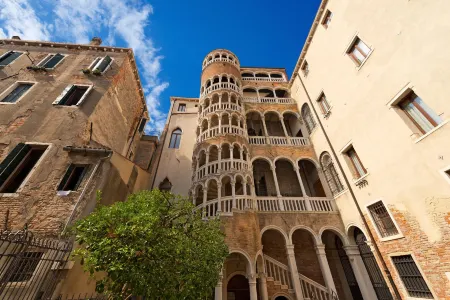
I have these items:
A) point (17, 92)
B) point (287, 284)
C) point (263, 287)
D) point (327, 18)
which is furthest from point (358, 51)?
point (17, 92)

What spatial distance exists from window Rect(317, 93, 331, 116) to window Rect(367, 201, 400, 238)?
22.2ft

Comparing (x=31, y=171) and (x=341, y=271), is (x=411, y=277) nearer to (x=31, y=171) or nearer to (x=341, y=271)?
(x=341, y=271)

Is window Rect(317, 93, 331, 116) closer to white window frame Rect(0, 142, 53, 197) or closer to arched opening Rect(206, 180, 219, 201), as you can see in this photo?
arched opening Rect(206, 180, 219, 201)

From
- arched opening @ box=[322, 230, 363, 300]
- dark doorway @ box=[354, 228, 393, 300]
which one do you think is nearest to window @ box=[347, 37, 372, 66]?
dark doorway @ box=[354, 228, 393, 300]

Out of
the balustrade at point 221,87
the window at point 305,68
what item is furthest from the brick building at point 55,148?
A: the window at point 305,68

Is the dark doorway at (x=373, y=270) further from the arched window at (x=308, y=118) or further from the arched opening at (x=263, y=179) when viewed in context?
the arched window at (x=308, y=118)

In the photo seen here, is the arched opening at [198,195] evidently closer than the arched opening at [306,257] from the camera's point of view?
No

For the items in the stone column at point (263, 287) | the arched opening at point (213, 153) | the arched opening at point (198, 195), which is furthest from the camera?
the arched opening at point (213, 153)

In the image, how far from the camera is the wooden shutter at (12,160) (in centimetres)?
791

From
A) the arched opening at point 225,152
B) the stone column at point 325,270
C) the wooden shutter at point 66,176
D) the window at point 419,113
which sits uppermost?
the arched opening at point 225,152

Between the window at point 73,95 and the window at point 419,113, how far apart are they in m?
16.9

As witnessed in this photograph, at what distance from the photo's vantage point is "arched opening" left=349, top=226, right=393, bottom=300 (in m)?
9.52

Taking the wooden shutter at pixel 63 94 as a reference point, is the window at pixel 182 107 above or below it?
above

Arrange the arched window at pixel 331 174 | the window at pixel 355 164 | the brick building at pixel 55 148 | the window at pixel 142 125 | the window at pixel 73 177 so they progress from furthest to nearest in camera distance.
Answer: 1. the window at pixel 142 125
2. the arched window at pixel 331 174
3. the window at pixel 355 164
4. the window at pixel 73 177
5. the brick building at pixel 55 148
